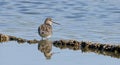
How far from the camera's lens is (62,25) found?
20.2m

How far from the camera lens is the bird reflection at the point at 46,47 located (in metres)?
14.9

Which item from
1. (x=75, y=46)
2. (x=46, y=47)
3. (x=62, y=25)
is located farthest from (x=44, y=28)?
(x=62, y=25)

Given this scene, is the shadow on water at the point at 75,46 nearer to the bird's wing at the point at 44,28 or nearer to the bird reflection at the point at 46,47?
the bird reflection at the point at 46,47

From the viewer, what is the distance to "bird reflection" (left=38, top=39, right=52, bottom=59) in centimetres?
1491

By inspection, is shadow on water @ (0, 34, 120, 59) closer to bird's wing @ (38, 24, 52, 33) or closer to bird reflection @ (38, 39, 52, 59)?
bird reflection @ (38, 39, 52, 59)

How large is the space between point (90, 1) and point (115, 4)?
5.12 ft

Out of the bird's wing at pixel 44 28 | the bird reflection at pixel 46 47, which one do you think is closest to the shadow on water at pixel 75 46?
the bird reflection at pixel 46 47

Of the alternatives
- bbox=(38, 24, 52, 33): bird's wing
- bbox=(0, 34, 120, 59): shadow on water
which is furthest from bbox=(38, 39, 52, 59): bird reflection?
bbox=(38, 24, 52, 33): bird's wing

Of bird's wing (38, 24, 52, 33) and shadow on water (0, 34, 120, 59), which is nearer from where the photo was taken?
shadow on water (0, 34, 120, 59)

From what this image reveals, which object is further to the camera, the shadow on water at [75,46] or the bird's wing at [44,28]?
the bird's wing at [44,28]

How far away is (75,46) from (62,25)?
4490mm

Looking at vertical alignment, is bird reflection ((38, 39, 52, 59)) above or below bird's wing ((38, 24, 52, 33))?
below

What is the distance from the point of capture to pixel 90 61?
46.3ft

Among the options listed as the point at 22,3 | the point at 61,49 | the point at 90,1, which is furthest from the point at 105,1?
the point at 61,49
